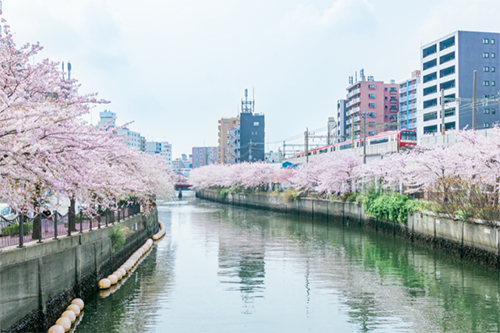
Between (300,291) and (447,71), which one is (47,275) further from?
(447,71)

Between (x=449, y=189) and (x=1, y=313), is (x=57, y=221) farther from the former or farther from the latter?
(x=449, y=189)

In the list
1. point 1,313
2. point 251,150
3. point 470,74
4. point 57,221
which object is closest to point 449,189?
point 57,221

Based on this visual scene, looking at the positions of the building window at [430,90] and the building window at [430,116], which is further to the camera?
the building window at [430,90]

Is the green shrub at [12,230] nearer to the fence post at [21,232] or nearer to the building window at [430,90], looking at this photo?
the fence post at [21,232]

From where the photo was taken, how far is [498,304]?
16.7 metres

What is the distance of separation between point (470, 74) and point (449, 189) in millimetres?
49895

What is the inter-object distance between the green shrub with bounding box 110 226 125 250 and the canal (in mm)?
1581

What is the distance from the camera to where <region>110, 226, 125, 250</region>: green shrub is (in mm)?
22453

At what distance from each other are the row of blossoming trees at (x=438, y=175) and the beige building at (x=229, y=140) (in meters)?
75.6

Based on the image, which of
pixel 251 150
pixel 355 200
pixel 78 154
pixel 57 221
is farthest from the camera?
pixel 251 150

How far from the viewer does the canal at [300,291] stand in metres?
14.5

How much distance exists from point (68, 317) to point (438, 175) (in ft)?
77.2

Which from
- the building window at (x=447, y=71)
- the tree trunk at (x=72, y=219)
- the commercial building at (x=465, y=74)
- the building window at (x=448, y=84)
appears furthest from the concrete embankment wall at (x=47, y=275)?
the building window at (x=447, y=71)

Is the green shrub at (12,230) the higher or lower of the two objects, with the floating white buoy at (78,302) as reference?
higher
